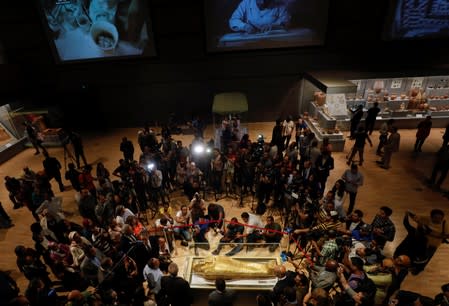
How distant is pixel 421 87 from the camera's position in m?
12.0

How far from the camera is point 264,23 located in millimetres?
11992

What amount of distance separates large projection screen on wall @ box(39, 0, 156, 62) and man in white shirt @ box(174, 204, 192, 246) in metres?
9.07

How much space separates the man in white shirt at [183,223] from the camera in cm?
638

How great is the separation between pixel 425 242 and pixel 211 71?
1083 cm

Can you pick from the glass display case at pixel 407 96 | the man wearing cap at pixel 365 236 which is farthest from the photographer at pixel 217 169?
the glass display case at pixel 407 96

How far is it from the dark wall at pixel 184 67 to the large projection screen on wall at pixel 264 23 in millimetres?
375

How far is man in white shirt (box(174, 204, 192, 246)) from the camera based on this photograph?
6375 millimetres

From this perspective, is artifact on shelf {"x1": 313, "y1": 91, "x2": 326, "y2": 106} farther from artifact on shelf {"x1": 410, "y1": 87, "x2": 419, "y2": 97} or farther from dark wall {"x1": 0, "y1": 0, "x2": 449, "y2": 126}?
artifact on shelf {"x1": 410, "y1": 87, "x2": 419, "y2": 97}

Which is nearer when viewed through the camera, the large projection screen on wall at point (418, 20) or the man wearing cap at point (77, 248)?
the man wearing cap at point (77, 248)

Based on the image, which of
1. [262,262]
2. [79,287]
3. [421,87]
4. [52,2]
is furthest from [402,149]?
[52,2]

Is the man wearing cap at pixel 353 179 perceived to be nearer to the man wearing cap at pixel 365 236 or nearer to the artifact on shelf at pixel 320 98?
the man wearing cap at pixel 365 236

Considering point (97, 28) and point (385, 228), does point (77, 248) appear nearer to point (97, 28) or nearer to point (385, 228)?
point (385, 228)

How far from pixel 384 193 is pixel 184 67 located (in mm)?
9941

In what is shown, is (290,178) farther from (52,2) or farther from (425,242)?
(52,2)
